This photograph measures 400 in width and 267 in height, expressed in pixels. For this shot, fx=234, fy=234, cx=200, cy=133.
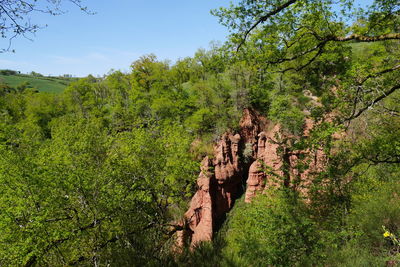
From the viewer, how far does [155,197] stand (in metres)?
12.6

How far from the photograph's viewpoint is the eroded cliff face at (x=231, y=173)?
19797 mm

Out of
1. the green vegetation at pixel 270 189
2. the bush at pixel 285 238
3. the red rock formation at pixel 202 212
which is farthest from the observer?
the red rock formation at pixel 202 212

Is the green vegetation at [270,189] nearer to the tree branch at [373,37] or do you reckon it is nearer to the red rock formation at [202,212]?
the tree branch at [373,37]

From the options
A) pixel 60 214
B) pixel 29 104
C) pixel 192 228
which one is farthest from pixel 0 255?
pixel 29 104

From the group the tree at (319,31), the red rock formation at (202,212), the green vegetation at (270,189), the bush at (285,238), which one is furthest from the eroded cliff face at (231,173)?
the tree at (319,31)

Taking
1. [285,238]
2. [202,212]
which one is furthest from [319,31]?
[202,212]

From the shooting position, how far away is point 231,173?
883 inches

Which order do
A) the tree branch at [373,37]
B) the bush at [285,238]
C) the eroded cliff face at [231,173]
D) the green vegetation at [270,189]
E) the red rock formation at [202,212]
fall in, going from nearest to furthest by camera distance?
the tree branch at [373,37] → the green vegetation at [270,189] → the bush at [285,238] → the red rock formation at [202,212] → the eroded cliff face at [231,173]

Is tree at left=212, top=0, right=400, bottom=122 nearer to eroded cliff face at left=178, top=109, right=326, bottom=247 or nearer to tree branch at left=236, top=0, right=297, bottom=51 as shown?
tree branch at left=236, top=0, right=297, bottom=51

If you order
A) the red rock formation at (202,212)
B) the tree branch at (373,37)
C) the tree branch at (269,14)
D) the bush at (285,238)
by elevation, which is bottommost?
the red rock formation at (202,212)

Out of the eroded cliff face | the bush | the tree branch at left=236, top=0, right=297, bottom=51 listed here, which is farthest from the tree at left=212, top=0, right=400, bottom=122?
the eroded cliff face

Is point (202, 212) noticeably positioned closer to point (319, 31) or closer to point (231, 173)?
point (231, 173)

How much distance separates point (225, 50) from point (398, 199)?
11.9 metres

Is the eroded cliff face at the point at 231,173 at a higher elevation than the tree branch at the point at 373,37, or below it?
below
